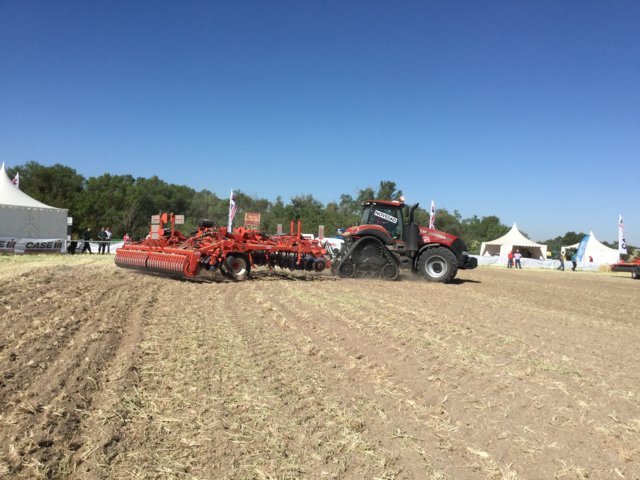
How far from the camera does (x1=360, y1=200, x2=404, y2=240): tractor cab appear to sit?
13125mm

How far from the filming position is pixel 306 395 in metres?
3.54

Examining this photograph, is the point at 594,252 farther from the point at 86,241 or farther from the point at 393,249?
the point at 86,241

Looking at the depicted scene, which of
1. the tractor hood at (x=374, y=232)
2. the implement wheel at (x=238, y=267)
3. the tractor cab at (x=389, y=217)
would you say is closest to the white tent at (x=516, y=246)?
the tractor cab at (x=389, y=217)

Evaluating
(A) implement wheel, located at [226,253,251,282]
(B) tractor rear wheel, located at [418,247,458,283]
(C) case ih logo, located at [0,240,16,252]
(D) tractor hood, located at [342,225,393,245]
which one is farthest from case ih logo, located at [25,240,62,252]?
(B) tractor rear wheel, located at [418,247,458,283]

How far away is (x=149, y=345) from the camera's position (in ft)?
15.5

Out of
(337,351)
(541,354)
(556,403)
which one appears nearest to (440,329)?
(541,354)

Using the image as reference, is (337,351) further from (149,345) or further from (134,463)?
(134,463)

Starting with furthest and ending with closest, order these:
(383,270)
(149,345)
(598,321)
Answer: (383,270) < (598,321) < (149,345)

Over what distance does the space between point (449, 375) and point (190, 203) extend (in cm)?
6521

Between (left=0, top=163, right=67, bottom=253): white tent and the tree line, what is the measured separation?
1455 cm

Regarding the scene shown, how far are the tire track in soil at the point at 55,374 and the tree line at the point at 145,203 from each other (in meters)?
30.7

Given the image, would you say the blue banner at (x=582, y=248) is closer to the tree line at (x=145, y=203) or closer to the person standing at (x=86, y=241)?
the tree line at (x=145, y=203)

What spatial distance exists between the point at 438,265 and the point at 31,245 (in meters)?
17.7

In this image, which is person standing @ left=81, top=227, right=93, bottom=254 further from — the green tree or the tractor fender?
the green tree
